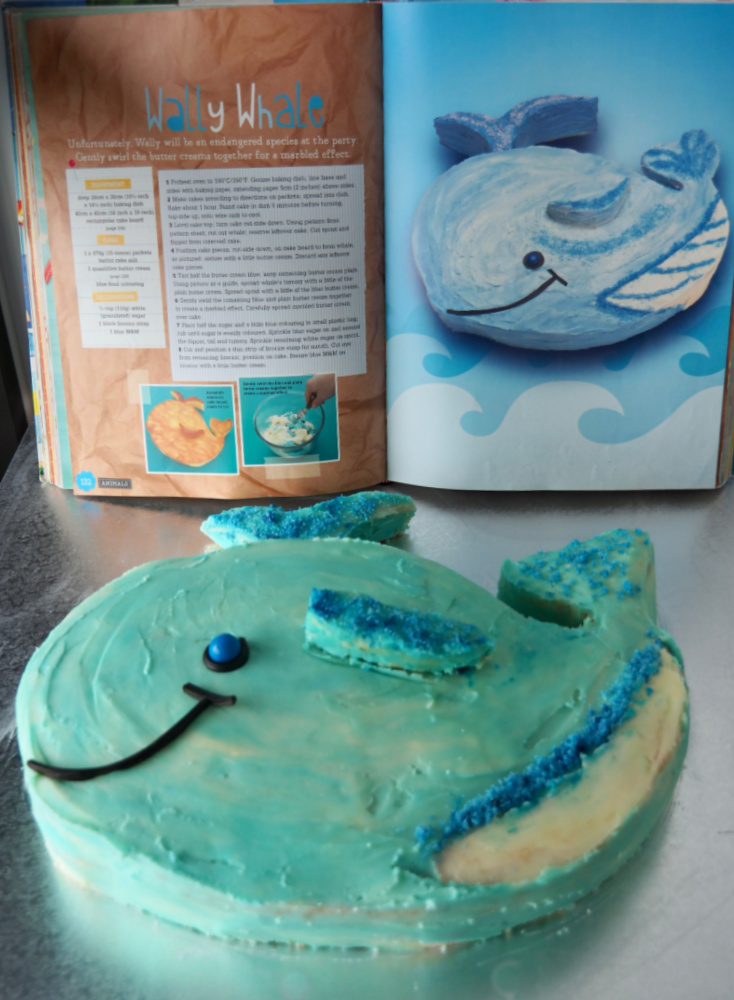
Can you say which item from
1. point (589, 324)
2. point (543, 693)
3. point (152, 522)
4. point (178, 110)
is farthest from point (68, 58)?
point (543, 693)

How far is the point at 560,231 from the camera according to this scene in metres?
0.99

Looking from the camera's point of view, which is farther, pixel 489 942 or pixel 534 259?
pixel 534 259

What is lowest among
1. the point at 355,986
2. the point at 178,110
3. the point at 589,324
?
the point at 355,986

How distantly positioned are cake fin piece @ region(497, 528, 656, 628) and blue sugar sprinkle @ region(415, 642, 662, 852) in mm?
97

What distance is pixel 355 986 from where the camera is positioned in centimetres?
54

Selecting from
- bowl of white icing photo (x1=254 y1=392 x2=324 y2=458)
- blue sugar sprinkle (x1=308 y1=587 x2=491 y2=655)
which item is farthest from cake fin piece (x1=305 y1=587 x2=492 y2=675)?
bowl of white icing photo (x1=254 y1=392 x2=324 y2=458)

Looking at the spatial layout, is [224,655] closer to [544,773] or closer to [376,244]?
[544,773]

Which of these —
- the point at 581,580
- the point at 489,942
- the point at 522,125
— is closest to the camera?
the point at 489,942

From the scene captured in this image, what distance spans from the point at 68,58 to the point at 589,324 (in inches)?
24.0

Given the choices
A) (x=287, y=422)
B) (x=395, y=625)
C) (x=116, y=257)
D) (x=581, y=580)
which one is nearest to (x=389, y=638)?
(x=395, y=625)

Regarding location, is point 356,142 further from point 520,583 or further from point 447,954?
point 447,954

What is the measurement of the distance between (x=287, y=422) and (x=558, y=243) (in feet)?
1.15

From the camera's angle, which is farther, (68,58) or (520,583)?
(68,58)

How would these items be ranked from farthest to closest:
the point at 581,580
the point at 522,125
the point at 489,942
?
the point at 522,125
the point at 581,580
the point at 489,942
